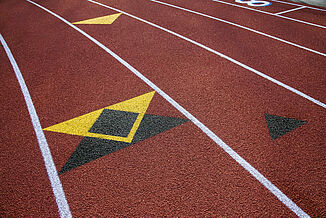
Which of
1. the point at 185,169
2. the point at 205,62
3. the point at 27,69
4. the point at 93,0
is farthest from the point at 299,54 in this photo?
the point at 93,0

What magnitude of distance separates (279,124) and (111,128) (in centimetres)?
233

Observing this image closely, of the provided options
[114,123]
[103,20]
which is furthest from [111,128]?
[103,20]

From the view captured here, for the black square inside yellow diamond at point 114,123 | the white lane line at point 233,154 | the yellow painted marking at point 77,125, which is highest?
the white lane line at point 233,154

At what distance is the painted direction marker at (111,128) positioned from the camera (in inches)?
113

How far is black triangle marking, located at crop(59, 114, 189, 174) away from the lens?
2777 millimetres

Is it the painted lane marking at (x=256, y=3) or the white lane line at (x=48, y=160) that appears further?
the painted lane marking at (x=256, y=3)

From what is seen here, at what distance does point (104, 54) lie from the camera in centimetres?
508

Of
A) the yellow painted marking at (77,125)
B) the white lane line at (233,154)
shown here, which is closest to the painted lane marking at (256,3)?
the white lane line at (233,154)

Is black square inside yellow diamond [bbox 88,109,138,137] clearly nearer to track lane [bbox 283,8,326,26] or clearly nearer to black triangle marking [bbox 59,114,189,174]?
black triangle marking [bbox 59,114,189,174]

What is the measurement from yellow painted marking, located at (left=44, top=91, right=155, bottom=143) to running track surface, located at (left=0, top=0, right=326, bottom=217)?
12cm

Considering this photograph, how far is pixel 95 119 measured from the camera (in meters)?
3.35

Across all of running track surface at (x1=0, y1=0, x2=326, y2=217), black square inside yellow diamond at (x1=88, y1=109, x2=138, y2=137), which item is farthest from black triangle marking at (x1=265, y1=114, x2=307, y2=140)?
black square inside yellow diamond at (x1=88, y1=109, x2=138, y2=137)

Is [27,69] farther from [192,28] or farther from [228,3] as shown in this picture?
[228,3]

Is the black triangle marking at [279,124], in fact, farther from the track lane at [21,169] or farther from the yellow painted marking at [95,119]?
the track lane at [21,169]
